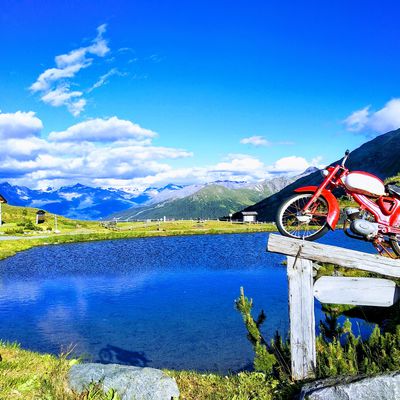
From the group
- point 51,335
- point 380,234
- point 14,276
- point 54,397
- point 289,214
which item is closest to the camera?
point 380,234

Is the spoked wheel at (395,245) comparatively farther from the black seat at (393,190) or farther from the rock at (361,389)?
the rock at (361,389)

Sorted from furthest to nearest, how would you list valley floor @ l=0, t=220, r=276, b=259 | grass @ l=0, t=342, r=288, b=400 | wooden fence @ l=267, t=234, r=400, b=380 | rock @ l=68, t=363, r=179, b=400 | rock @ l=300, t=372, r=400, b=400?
valley floor @ l=0, t=220, r=276, b=259, rock @ l=68, t=363, r=179, b=400, grass @ l=0, t=342, r=288, b=400, wooden fence @ l=267, t=234, r=400, b=380, rock @ l=300, t=372, r=400, b=400

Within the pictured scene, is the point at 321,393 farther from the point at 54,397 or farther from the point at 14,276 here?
the point at 14,276

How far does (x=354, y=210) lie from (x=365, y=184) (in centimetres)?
52

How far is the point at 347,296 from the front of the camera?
7301 mm

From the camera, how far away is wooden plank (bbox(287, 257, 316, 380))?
747 centimetres

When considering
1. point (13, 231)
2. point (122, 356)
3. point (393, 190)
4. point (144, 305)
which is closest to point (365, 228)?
point (393, 190)

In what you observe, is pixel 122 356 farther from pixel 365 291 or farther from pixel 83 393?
pixel 365 291

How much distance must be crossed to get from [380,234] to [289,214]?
170cm

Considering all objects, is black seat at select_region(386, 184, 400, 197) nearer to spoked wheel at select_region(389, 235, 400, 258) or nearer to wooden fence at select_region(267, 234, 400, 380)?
spoked wheel at select_region(389, 235, 400, 258)

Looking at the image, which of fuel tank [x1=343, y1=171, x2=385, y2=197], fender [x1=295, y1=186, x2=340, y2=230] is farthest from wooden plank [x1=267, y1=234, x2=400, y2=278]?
fuel tank [x1=343, y1=171, x2=385, y2=197]

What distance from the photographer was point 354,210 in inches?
276

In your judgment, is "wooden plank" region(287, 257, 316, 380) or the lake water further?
the lake water

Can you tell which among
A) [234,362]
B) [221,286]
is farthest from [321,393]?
[221,286]
